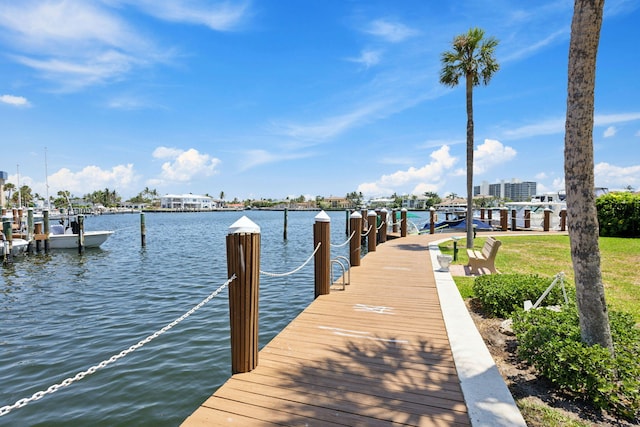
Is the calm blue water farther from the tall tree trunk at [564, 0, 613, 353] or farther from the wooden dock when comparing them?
the tall tree trunk at [564, 0, 613, 353]

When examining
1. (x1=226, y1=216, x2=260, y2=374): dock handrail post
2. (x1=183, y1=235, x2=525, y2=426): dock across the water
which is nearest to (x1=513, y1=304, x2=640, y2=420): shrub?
(x1=183, y1=235, x2=525, y2=426): dock across the water

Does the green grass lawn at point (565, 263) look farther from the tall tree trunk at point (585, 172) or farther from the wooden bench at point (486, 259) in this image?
the tall tree trunk at point (585, 172)

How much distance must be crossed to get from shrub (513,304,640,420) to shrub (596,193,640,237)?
18942 mm

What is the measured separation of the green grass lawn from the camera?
795 cm

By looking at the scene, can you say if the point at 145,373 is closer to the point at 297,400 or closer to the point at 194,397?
the point at 194,397

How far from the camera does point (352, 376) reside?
13.4 feet

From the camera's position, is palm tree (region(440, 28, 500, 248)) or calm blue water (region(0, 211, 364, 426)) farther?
palm tree (region(440, 28, 500, 248))

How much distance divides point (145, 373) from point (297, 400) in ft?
12.7

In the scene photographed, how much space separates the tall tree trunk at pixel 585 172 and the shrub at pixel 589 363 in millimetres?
273

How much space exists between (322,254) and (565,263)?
9.43m

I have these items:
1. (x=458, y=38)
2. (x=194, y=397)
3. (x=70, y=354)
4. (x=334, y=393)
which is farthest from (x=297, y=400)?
(x=458, y=38)

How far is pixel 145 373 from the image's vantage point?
19.9 feet

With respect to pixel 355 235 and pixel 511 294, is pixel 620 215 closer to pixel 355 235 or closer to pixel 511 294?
pixel 355 235

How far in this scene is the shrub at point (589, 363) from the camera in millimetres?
3359
